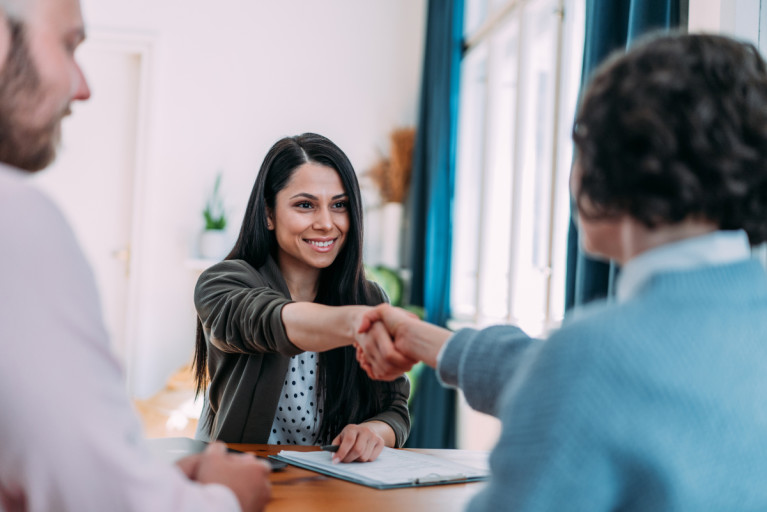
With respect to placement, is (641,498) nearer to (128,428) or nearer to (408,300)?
(128,428)

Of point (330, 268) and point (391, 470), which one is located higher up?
point (330, 268)

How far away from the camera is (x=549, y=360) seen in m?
0.69

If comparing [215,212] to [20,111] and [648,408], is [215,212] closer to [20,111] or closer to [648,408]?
[20,111]

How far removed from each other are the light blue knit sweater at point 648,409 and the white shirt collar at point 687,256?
0.04 ft

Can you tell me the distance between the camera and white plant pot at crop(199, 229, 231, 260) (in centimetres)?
447

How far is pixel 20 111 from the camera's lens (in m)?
0.79

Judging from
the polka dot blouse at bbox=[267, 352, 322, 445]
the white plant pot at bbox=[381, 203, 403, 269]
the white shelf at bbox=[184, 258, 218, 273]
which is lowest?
the polka dot blouse at bbox=[267, 352, 322, 445]

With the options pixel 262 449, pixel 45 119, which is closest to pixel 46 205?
pixel 45 119

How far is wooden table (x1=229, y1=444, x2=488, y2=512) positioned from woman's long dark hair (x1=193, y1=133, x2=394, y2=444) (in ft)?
1.55

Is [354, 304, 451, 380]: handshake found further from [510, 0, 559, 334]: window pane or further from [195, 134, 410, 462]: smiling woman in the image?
[510, 0, 559, 334]: window pane

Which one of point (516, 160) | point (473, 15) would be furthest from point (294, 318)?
point (473, 15)

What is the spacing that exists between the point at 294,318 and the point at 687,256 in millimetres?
897

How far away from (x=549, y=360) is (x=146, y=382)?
4336 millimetres

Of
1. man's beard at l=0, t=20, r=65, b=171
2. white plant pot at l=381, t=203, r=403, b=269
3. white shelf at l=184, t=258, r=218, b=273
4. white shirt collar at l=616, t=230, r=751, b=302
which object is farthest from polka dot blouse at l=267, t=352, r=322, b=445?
white plant pot at l=381, t=203, r=403, b=269
